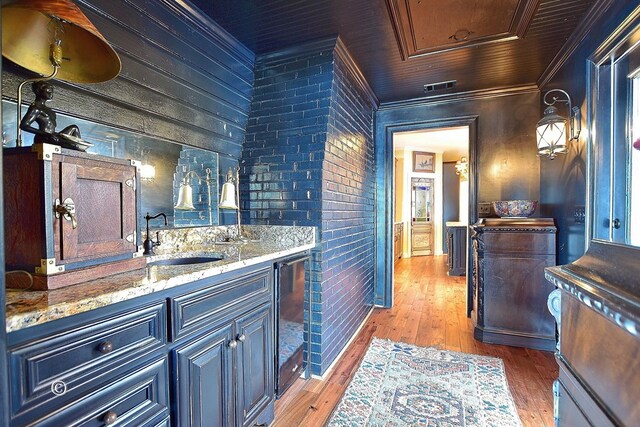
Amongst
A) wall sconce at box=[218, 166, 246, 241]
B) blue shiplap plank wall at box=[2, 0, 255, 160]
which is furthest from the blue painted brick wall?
blue shiplap plank wall at box=[2, 0, 255, 160]

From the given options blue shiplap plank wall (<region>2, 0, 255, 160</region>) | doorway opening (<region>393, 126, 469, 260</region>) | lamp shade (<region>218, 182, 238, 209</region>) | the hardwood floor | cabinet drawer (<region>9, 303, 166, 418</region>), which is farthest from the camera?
doorway opening (<region>393, 126, 469, 260</region>)

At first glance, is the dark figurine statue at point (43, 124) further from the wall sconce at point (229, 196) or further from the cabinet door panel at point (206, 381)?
the wall sconce at point (229, 196)

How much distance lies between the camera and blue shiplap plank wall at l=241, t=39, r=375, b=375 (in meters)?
2.11

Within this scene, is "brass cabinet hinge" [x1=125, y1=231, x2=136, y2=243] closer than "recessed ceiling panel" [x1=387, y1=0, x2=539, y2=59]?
Yes

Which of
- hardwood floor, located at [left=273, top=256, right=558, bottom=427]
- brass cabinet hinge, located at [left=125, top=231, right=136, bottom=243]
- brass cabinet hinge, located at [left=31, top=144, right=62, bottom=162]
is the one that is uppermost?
brass cabinet hinge, located at [left=31, top=144, right=62, bottom=162]

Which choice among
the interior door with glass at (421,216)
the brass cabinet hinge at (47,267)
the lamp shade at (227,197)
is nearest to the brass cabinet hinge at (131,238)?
the brass cabinet hinge at (47,267)

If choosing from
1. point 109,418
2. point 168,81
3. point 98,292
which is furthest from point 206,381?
point 168,81

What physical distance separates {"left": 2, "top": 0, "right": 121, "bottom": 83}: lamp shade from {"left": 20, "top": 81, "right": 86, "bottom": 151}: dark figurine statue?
0.12 meters

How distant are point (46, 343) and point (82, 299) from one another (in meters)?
0.11

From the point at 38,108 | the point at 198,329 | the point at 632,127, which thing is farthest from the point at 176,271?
the point at 632,127

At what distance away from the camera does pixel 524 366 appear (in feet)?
7.55

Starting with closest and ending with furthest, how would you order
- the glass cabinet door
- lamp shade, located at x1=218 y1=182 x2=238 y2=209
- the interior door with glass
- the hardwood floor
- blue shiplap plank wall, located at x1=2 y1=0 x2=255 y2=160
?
blue shiplap plank wall, located at x1=2 y1=0 x2=255 y2=160, the glass cabinet door, the hardwood floor, lamp shade, located at x1=218 y1=182 x2=238 y2=209, the interior door with glass

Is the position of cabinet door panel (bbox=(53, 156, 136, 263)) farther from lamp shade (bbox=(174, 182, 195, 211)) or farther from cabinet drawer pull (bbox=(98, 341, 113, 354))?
lamp shade (bbox=(174, 182, 195, 211))

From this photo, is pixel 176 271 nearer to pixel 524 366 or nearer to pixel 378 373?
pixel 378 373
